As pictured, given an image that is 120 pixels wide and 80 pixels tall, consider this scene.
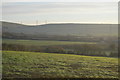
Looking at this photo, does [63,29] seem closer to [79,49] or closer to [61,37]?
[61,37]

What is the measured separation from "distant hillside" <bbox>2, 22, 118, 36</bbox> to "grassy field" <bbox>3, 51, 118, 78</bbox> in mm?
703

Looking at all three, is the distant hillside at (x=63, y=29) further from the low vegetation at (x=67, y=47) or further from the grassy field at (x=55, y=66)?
the grassy field at (x=55, y=66)

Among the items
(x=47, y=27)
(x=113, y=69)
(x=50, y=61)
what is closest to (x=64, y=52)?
(x=50, y=61)

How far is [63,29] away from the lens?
18.7 feet

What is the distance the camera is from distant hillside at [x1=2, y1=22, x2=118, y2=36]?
5664 mm

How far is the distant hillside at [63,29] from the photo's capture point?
5.66 m

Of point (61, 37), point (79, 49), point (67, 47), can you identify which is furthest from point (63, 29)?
point (79, 49)

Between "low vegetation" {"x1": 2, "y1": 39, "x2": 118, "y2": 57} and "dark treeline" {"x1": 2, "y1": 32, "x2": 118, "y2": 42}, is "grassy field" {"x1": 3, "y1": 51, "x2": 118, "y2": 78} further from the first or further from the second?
"dark treeline" {"x1": 2, "y1": 32, "x2": 118, "y2": 42}

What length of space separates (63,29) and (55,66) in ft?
3.85

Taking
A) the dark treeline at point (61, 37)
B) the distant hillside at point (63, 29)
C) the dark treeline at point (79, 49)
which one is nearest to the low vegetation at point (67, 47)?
the dark treeline at point (79, 49)

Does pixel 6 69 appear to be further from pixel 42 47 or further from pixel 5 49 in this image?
pixel 42 47

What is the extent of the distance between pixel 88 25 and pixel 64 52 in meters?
1.14

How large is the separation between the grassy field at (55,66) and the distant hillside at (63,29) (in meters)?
0.70

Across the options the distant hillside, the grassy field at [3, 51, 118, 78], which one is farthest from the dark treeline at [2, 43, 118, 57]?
the distant hillside
